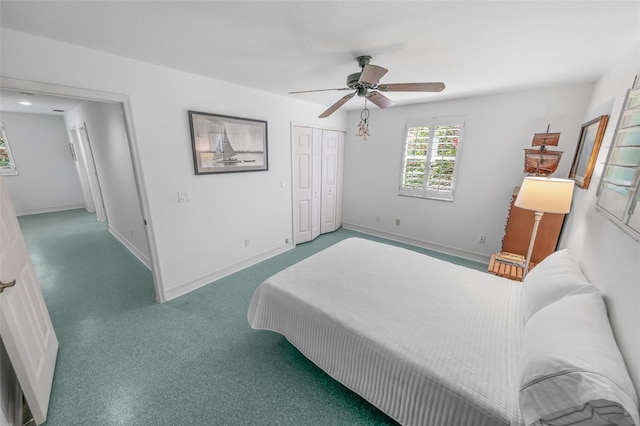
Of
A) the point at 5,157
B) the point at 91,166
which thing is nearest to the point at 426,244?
the point at 91,166

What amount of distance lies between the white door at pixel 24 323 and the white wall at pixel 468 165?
4201 millimetres

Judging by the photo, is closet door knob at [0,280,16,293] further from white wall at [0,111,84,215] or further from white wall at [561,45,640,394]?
white wall at [0,111,84,215]

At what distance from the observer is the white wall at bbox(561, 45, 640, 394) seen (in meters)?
0.99

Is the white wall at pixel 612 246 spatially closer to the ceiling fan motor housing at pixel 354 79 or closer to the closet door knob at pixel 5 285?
the ceiling fan motor housing at pixel 354 79

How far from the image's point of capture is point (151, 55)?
1.98m

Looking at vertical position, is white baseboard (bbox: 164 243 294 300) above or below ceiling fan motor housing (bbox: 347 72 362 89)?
below

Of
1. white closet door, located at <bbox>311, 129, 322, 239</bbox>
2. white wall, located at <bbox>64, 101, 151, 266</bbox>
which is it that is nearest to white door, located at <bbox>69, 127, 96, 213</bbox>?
white wall, located at <bbox>64, 101, 151, 266</bbox>

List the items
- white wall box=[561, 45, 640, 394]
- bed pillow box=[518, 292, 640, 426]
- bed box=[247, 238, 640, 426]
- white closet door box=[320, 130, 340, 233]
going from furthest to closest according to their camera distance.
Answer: white closet door box=[320, 130, 340, 233], white wall box=[561, 45, 640, 394], bed box=[247, 238, 640, 426], bed pillow box=[518, 292, 640, 426]

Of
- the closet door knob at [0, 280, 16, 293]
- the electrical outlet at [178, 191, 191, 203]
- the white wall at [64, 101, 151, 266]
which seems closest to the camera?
the closet door knob at [0, 280, 16, 293]

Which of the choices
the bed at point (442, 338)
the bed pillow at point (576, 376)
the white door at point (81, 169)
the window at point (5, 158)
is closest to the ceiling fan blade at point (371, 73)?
the bed at point (442, 338)

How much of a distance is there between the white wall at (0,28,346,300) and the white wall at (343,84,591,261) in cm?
147

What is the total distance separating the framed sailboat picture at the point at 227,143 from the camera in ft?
8.49

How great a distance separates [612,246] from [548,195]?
75 centimetres

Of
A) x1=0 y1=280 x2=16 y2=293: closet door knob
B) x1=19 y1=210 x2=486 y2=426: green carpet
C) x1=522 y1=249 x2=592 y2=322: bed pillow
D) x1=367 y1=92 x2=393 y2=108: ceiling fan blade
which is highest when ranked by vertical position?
x1=367 y1=92 x2=393 y2=108: ceiling fan blade
